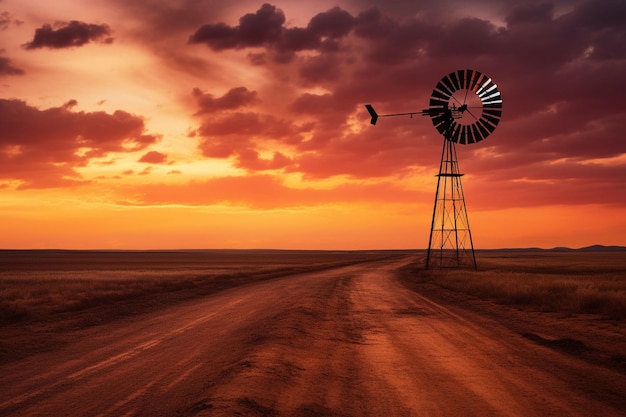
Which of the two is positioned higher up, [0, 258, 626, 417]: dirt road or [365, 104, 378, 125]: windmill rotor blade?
[365, 104, 378, 125]: windmill rotor blade

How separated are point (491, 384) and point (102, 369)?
6943 millimetres

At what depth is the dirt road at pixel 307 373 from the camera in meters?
7.28

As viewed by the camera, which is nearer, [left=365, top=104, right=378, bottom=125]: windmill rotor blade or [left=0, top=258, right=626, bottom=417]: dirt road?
[left=0, top=258, right=626, bottom=417]: dirt road

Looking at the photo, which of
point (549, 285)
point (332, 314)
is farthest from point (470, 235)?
point (332, 314)

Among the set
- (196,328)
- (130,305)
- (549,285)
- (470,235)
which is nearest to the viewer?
(196,328)

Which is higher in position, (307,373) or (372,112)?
(372,112)

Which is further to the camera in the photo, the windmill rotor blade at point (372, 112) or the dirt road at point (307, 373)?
the windmill rotor blade at point (372, 112)

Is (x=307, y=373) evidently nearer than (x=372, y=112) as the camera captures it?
Yes

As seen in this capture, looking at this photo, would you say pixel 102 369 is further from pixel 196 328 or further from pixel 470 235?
pixel 470 235

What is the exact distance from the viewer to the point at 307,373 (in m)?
9.31

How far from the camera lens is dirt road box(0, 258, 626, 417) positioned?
7277mm

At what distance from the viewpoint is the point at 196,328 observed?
589 inches

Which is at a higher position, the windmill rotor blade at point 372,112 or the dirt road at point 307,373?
the windmill rotor blade at point 372,112

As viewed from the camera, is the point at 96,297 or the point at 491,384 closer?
the point at 491,384
